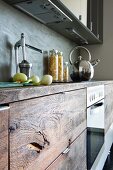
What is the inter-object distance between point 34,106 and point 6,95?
143mm

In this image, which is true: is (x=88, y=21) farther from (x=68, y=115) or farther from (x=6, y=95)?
(x=6, y=95)

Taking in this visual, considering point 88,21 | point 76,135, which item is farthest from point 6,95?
point 88,21

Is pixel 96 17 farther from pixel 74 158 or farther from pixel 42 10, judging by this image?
pixel 74 158

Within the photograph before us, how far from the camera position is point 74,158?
938mm

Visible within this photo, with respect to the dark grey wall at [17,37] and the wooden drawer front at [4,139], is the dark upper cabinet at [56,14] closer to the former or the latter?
the dark grey wall at [17,37]

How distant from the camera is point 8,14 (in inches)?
46.4

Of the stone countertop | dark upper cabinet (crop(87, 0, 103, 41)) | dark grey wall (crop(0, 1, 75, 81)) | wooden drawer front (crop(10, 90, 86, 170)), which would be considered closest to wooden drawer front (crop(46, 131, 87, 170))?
wooden drawer front (crop(10, 90, 86, 170))

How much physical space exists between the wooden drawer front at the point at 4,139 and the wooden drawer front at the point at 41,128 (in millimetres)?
22

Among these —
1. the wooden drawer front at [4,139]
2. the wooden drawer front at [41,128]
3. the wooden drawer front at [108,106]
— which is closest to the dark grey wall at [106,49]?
the wooden drawer front at [108,106]

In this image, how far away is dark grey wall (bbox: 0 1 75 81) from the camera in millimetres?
1129

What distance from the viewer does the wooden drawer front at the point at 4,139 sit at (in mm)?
413

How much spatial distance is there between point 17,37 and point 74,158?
768mm

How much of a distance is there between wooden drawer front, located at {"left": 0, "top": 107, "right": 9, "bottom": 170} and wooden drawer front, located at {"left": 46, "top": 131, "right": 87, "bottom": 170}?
0.87ft

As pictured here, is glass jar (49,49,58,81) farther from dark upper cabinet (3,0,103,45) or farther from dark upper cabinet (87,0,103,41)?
dark upper cabinet (87,0,103,41)
